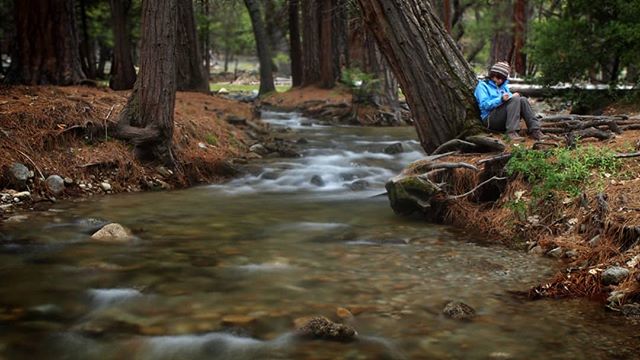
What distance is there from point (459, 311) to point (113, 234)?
161 inches

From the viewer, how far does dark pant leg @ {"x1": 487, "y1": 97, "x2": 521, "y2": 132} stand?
9.05m

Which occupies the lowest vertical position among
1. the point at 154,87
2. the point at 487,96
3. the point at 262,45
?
the point at 487,96

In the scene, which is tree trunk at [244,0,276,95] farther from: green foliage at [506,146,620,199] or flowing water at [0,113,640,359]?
green foliage at [506,146,620,199]

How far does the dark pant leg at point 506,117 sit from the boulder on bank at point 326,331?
522 cm

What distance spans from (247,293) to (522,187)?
3750mm

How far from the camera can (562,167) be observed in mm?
7555

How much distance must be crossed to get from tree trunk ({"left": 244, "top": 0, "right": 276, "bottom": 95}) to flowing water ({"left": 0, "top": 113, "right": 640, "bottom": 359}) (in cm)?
2029

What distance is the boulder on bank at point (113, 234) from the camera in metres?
7.36

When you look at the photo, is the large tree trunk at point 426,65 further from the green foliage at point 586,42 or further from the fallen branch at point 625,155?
the green foliage at point 586,42

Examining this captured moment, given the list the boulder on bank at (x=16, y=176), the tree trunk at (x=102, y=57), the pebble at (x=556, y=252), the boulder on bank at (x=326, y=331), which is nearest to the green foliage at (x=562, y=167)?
the pebble at (x=556, y=252)

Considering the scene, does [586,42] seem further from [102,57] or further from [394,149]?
[102,57]

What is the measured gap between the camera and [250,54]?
78.4m

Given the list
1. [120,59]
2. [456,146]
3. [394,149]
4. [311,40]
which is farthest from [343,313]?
[311,40]

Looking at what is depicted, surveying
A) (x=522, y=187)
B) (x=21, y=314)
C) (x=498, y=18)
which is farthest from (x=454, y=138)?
(x=498, y=18)
